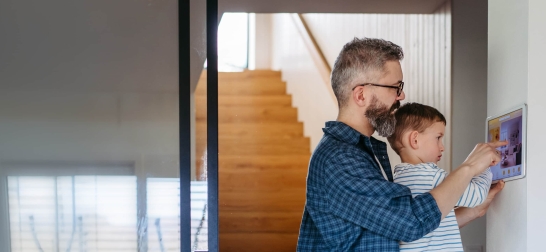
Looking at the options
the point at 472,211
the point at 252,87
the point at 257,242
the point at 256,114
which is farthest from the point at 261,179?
the point at 472,211

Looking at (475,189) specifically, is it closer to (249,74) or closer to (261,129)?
(261,129)

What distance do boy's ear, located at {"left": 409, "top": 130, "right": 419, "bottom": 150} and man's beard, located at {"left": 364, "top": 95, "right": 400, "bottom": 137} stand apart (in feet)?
0.41

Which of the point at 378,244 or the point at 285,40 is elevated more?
the point at 285,40

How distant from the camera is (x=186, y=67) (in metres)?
2.40

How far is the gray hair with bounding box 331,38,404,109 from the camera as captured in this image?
83.7 inches

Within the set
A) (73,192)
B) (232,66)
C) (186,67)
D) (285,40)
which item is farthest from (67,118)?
(232,66)

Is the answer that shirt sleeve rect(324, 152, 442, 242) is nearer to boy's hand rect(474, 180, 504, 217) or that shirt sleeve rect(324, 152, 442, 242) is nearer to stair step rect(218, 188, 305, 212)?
boy's hand rect(474, 180, 504, 217)

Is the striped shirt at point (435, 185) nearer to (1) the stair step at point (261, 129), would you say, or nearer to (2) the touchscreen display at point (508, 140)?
(2) the touchscreen display at point (508, 140)

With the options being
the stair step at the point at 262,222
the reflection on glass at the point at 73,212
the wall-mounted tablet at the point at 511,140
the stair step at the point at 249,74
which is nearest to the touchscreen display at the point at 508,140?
the wall-mounted tablet at the point at 511,140

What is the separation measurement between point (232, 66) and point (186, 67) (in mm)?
7794

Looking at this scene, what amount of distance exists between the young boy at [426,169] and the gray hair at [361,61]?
20cm

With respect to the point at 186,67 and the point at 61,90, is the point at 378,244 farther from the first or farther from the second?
the point at 61,90

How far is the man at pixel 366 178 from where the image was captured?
192cm

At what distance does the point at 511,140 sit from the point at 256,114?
5.37 meters
